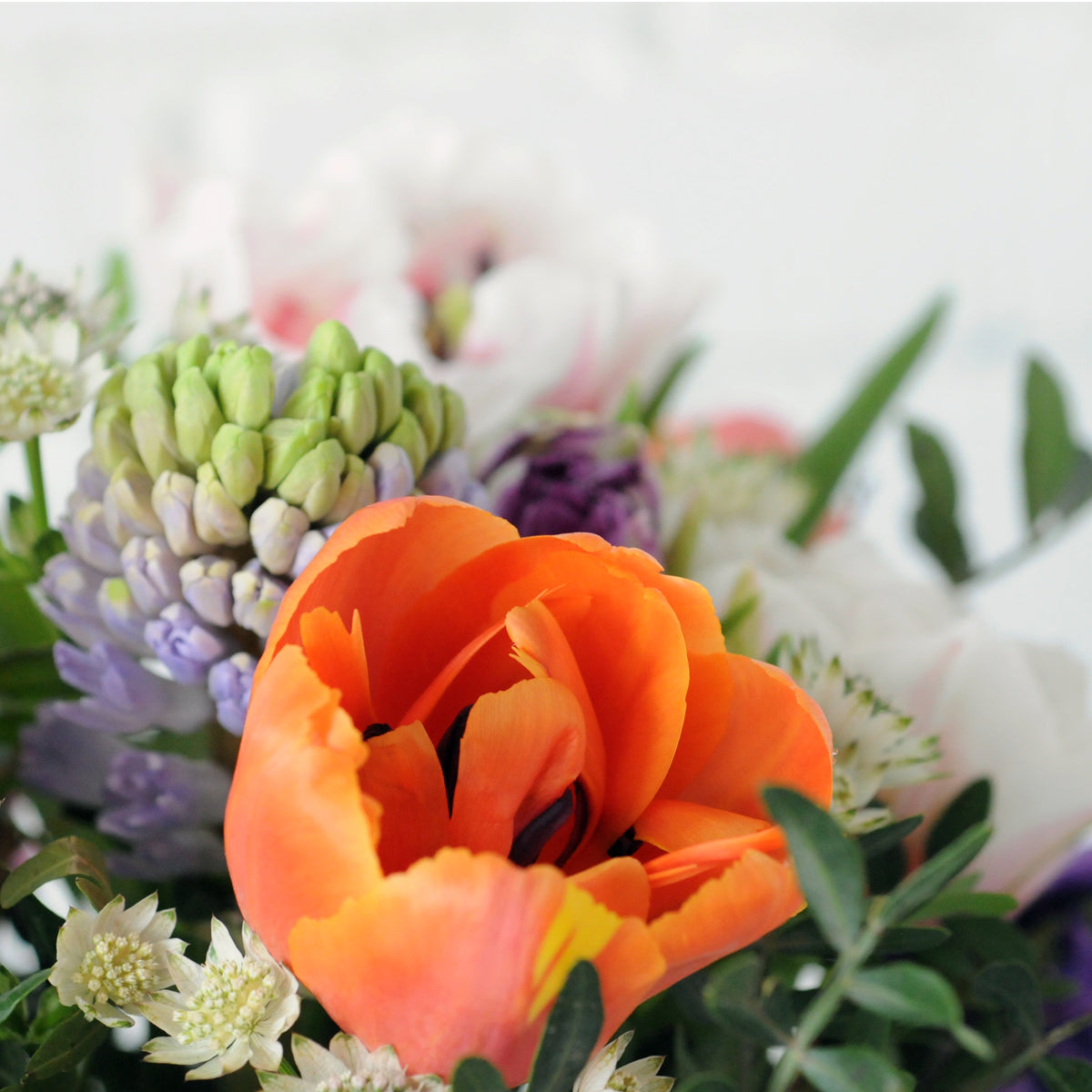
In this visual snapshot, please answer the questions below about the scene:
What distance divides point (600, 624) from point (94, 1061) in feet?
0.50

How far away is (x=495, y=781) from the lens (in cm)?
18

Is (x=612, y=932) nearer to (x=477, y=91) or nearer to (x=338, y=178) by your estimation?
(x=338, y=178)

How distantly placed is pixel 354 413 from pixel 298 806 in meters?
0.09

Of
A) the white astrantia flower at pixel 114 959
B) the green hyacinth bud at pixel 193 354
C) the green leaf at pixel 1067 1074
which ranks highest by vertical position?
the green hyacinth bud at pixel 193 354

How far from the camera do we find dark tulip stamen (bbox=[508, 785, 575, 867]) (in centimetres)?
18

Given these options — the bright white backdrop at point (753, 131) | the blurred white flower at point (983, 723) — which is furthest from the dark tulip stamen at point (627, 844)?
the bright white backdrop at point (753, 131)

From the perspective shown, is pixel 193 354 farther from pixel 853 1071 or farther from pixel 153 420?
pixel 853 1071

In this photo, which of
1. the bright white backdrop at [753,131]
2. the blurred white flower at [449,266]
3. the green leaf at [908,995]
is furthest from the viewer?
the bright white backdrop at [753,131]

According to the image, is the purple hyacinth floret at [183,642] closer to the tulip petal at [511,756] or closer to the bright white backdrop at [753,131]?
the tulip petal at [511,756]

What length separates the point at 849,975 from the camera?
141 mm

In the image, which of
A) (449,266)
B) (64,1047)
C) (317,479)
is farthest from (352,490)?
(449,266)

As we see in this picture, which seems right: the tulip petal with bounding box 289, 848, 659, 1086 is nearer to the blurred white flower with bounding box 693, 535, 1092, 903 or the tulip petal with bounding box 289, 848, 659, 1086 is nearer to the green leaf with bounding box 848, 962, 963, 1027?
the green leaf with bounding box 848, 962, 963, 1027

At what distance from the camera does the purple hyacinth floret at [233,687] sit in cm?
22

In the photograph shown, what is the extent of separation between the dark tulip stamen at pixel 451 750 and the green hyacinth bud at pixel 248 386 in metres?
0.07
